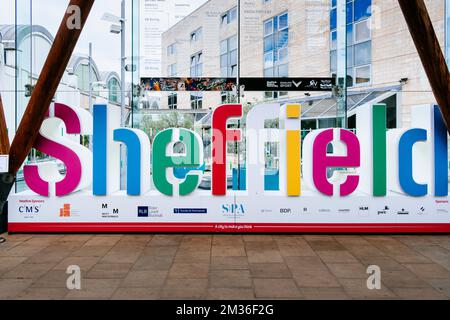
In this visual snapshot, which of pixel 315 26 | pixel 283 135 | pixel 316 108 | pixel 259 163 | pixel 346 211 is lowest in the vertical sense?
pixel 346 211

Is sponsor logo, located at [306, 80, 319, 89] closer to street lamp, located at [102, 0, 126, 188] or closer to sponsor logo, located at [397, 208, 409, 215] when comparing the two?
sponsor logo, located at [397, 208, 409, 215]

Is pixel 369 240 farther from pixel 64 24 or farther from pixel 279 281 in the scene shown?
pixel 64 24

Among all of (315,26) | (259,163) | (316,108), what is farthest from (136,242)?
(315,26)

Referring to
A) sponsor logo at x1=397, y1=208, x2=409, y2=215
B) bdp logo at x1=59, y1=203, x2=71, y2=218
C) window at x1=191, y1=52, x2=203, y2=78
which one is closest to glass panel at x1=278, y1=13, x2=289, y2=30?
window at x1=191, y1=52, x2=203, y2=78

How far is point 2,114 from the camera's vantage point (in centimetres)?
603

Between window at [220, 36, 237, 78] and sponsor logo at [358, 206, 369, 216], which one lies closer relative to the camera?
sponsor logo at [358, 206, 369, 216]

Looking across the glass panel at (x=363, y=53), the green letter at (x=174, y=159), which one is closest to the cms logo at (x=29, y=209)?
the green letter at (x=174, y=159)

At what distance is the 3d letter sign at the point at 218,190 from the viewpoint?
6258 millimetres

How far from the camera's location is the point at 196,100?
24.0ft

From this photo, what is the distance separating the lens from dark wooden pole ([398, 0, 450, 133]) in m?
5.20

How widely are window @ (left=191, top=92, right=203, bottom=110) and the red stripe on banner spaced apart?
2.21 meters

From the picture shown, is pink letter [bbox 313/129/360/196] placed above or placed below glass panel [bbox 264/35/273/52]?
below

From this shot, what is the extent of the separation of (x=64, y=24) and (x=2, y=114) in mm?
1716

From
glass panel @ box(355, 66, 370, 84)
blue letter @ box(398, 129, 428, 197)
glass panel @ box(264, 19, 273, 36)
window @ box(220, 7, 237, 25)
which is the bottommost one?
blue letter @ box(398, 129, 428, 197)
